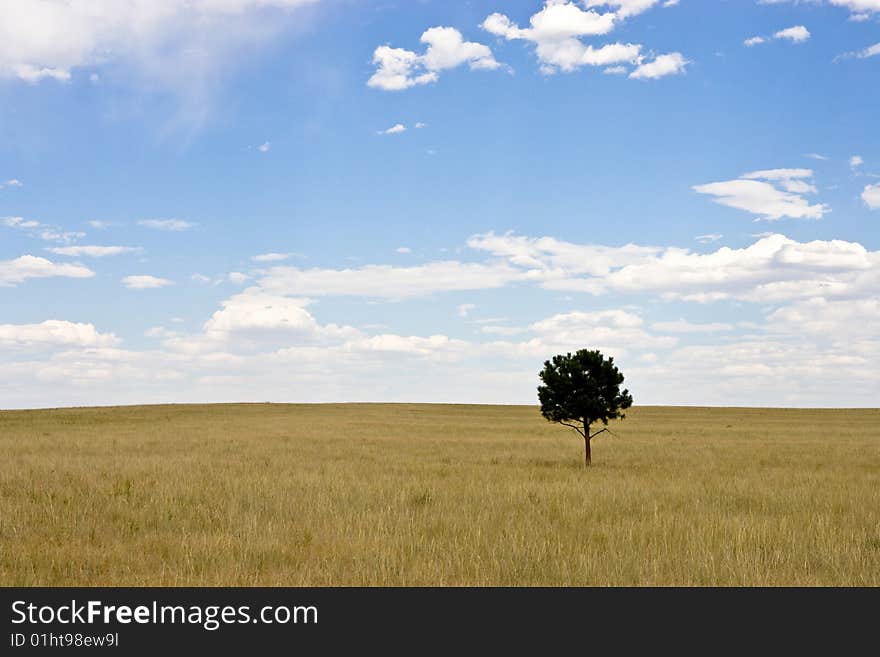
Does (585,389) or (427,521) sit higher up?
(585,389)

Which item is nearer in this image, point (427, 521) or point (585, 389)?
point (427, 521)

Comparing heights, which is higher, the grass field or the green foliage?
the green foliage

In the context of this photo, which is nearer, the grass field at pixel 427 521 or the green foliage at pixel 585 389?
the grass field at pixel 427 521

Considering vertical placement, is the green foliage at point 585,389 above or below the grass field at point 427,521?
above

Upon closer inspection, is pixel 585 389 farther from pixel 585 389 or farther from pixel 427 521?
pixel 427 521

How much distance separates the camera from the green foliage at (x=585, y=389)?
95.0 feet

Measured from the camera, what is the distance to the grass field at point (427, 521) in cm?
1005

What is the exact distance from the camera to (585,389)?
29125 mm

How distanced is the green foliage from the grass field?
2305 mm

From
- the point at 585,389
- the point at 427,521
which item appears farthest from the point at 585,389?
the point at 427,521

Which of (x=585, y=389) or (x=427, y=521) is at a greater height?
(x=585, y=389)

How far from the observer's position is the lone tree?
28953mm
